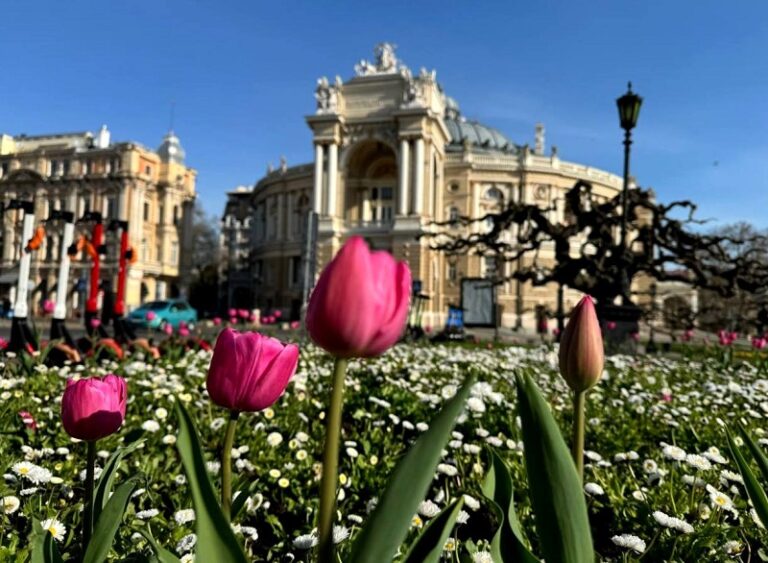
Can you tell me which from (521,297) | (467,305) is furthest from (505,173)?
(467,305)

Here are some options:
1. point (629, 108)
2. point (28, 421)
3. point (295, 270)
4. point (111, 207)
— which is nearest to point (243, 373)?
point (28, 421)

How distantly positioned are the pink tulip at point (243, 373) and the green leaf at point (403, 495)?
1.33ft

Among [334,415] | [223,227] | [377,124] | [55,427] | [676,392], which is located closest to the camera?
[334,415]

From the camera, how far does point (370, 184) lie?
171 ft

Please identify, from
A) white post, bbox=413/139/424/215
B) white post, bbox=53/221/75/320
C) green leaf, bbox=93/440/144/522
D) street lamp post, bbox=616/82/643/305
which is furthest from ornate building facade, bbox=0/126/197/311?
green leaf, bbox=93/440/144/522

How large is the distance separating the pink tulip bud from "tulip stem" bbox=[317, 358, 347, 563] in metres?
0.54

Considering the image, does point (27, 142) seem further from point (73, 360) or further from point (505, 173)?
point (73, 360)

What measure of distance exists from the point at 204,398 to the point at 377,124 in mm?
45007

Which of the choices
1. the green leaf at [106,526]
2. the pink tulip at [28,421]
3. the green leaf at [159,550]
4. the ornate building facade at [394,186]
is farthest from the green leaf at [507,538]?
the ornate building facade at [394,186]

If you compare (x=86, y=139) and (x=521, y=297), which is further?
(x=86, y=139)

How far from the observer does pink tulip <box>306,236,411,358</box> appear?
85 centimetres

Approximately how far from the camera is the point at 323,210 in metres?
47.7

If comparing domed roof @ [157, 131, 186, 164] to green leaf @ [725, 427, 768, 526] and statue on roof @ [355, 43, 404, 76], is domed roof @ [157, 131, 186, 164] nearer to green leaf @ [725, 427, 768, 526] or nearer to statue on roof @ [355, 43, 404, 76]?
statue on roof @ [355, 43, 404, 76]

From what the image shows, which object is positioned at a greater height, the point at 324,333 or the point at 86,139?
the point at 86,139
